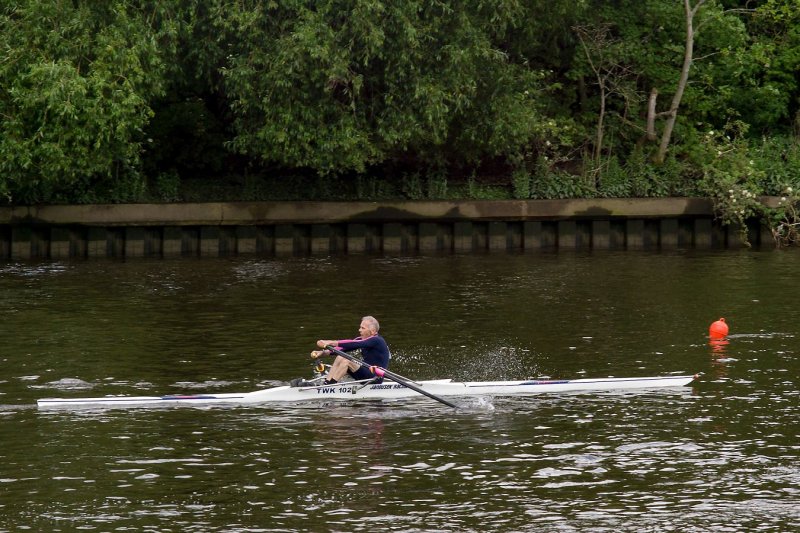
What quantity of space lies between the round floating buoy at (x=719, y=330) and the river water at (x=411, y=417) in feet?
1.00

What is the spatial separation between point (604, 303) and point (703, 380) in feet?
30.8

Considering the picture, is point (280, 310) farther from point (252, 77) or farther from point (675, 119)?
point (675, 119)

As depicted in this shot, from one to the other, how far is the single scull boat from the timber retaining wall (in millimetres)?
22264

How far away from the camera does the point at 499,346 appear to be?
27.5m

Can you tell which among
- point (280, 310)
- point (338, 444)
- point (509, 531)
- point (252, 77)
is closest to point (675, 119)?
point (252, 77)

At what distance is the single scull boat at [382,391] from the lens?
21953mm

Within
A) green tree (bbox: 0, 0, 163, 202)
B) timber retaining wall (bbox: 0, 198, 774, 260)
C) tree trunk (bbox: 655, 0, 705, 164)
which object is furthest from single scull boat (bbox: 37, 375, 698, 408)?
tree trunk (bbox: 655, 0, 705, 164)

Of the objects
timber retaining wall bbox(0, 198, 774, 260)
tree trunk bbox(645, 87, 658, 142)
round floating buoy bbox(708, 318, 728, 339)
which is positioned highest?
tree trunk bbox(645, 87, 658, 142)

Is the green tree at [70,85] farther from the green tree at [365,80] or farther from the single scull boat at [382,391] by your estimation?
the single scull boat at [382,391]

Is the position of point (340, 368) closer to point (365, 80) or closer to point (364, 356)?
point (364, 356)

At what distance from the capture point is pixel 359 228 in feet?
149

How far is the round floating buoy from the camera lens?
27.9m

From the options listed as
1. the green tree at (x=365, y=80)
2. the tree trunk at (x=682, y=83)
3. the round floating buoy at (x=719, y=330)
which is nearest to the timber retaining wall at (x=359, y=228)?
the green tree at (x=365, y=80)

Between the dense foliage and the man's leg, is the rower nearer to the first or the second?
the man's leg
